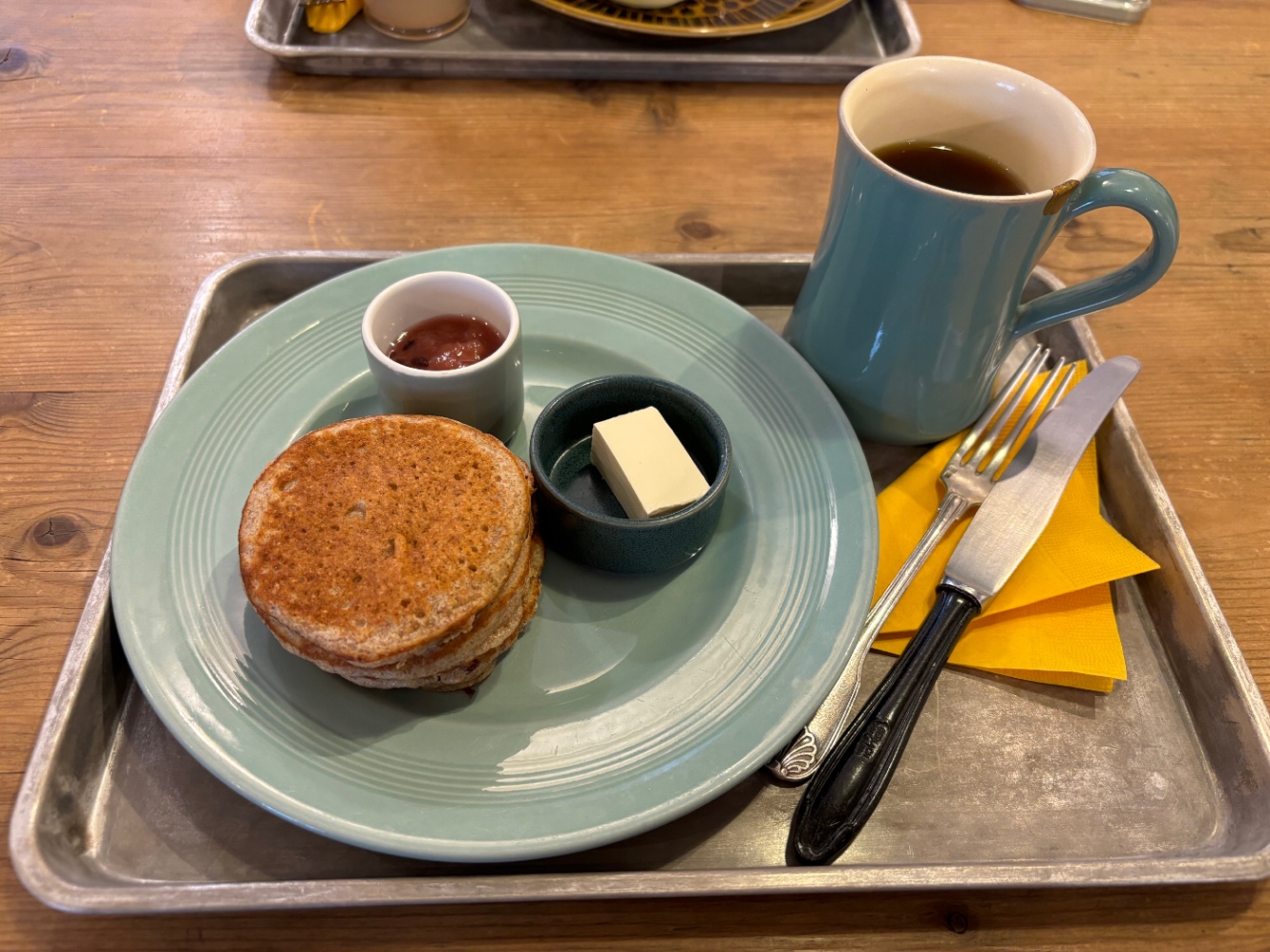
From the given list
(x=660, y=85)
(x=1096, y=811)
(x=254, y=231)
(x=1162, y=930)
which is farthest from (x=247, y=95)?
(x=1162, y=930)

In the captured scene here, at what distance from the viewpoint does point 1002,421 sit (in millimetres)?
1267

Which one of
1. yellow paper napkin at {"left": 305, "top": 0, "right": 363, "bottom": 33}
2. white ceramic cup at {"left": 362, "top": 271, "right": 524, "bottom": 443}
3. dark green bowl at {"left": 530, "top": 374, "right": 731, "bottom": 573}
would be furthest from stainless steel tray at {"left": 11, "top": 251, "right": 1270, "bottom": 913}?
yellow paper napkin at {"left": 305, "top": 0, "right": 363, "bottom": 33}

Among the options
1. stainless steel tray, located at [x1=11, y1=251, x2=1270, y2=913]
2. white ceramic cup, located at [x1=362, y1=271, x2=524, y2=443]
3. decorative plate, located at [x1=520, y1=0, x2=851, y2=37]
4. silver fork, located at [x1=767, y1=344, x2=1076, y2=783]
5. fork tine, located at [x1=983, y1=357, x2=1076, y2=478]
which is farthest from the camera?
decorative plate, located at [x1=520, y1=0, x2=851, y2=37]

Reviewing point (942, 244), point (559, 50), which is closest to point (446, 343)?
point (942, 244)

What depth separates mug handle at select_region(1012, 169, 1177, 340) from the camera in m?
0.99

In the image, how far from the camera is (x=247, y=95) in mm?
1847

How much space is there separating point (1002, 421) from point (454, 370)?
0.84 metres

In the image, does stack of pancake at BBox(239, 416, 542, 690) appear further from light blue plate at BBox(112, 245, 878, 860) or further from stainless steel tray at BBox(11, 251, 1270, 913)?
stainless steel tray at BBox(11, 251, 1270, 913)

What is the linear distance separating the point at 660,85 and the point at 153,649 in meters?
1.63

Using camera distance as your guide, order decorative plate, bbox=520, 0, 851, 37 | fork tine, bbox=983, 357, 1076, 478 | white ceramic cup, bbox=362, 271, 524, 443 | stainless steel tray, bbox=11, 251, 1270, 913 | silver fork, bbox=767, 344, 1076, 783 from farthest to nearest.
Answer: decorative plate, bbox=520, 0, 851, 37
fork tine, bbox=983, 357, 1076, 478
white ceramic cup, bbox=362, 271, 524, 443
silver fork, bbox=767, 344, 1076, 783
stainless steel tray, bbox=11, 251, 1270, 913

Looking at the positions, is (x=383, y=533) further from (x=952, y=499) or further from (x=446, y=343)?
(x=952, y=499)

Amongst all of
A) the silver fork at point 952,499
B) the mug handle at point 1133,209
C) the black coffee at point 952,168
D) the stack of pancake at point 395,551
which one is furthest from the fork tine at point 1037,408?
the stack of pancake at point 395,551

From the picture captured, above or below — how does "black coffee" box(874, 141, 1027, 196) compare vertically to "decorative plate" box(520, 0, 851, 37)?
above

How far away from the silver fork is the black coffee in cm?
31
